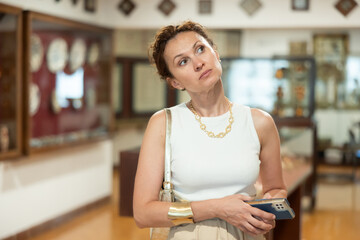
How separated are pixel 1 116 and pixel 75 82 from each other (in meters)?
1.50

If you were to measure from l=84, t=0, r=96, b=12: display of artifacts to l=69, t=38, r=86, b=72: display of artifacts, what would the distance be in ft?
1.31

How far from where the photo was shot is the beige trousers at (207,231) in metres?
1.65

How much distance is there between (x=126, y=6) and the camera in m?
6.64

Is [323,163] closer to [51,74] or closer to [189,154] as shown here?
[51,74]

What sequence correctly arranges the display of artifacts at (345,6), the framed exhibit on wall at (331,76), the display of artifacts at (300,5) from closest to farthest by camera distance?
1. the display of artifacts at (345,6)
2. the display of artifacts at (300,5)
3. the framed exhibit on wall at (331,76)

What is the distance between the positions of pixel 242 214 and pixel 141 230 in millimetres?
4193

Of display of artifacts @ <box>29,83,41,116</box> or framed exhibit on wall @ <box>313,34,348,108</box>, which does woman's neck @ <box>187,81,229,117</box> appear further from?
framed exhibit on wall @ <box>313,34,348,108</box>

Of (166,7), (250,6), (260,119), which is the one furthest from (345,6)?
(260,119)

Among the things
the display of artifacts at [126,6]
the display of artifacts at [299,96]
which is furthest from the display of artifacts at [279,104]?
the display of artifacts at [126,6]

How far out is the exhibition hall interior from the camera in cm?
485

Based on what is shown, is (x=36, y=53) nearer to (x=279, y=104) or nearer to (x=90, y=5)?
(x=90, y=5)

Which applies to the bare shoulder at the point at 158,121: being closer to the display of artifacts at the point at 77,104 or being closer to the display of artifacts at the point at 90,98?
the display of artifacts at the point at 77,104

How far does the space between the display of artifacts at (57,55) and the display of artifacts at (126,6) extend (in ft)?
3.53

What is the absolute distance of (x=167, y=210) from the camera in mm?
1592
